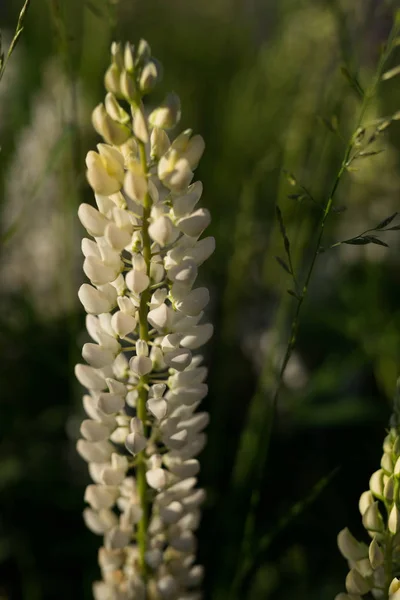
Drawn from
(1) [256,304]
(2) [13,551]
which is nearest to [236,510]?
(2) [13,551]

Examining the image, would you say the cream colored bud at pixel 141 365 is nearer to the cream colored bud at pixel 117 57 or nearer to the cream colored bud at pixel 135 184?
the cream colored bud at pixel 135 184

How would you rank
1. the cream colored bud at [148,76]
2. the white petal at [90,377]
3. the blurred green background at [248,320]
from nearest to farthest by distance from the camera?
the cream colored bud at [148,76] → the white petal at [90,377] → the blurred green background at [248,320]

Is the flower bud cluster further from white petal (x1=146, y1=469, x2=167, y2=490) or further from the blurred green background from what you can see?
the blurred green background

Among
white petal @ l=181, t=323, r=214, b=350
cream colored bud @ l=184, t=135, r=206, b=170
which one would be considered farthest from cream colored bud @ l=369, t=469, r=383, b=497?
cream colored bud @ l=184, t=135, r=206, b=170

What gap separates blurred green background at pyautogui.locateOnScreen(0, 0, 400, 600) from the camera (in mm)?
1222

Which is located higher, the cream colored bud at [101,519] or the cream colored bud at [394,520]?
the cream colored bud at [394,520]

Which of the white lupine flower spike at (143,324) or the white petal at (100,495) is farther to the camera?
the white petal at (100,495)

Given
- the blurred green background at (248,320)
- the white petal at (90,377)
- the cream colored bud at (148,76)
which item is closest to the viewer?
the cream colored bud at (148,76)

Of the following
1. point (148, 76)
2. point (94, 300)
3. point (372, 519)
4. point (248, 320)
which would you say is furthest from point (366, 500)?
point (248, 320)

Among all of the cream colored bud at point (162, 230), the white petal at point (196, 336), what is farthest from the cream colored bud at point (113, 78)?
the white petal at point (196, 336)

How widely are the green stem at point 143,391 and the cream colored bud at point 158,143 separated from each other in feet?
0.05

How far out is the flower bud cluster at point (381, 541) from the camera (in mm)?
621

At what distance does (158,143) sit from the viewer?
2.00 feet

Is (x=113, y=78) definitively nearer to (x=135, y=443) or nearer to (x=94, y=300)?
(x=94, y=300)
